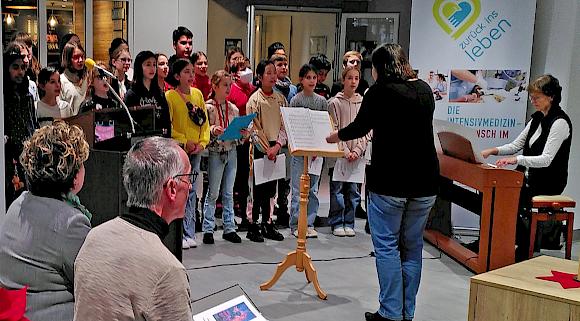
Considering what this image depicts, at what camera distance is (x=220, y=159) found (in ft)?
17.1

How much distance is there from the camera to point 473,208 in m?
5.10

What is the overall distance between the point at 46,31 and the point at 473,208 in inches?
199

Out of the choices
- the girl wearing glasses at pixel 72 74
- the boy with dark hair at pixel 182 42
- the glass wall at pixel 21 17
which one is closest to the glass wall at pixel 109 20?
the glass wall at pixel 21 17

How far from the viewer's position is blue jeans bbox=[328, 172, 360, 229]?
5.68 meters

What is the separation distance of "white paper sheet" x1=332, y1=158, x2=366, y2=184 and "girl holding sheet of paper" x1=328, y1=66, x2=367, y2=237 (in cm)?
3

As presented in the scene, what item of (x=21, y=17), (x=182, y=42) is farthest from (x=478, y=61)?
(x=21, y=17)

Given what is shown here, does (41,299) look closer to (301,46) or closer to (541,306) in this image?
(541,306)

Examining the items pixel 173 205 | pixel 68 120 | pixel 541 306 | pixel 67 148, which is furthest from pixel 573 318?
pixel 68 120

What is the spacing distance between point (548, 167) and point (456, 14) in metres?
1.65

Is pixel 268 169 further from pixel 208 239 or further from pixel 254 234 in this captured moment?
pixel 208 239

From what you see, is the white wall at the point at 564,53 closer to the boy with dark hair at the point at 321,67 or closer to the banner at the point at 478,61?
the banner at the point at 478,61

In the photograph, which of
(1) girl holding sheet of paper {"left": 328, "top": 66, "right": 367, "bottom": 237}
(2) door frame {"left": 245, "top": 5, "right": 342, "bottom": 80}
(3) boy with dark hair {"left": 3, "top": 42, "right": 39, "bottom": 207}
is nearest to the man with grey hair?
(3) boy with dark hair {"left": 3, "top": 42, "right": 39, "bottom": 207}

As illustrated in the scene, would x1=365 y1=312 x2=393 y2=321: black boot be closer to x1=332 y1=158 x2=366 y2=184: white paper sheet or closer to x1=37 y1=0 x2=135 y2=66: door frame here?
x1=332 y1=158 x2=366 y2=184: white paper sheet

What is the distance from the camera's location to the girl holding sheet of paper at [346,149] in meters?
5.46
